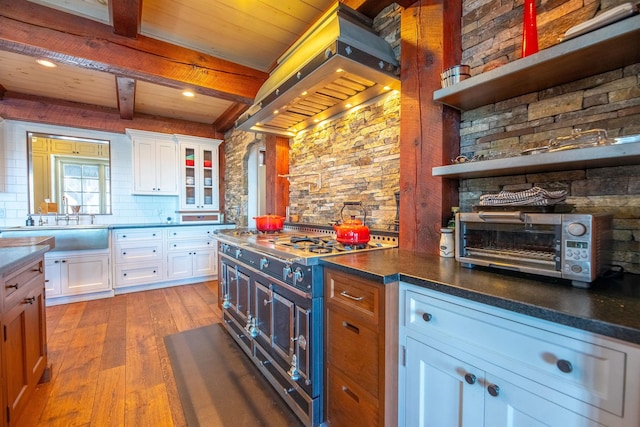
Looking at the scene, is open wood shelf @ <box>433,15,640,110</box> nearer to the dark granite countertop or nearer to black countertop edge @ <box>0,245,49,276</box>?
the dark granite countertop

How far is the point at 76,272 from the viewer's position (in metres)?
3.46

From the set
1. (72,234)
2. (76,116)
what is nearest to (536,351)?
(72,234)

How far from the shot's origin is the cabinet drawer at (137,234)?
12.3ft

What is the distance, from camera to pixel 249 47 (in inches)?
102

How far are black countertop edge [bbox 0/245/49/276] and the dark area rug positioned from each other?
1162mm

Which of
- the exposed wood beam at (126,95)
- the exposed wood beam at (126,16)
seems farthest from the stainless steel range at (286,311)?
the exposed wood beam at (126,95)

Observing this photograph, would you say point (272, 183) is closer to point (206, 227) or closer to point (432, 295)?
point (206, 227)

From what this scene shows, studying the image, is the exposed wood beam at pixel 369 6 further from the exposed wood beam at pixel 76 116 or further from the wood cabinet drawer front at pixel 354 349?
the exposed wood beam at pixel 76 116

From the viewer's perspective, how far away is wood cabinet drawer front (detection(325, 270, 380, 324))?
112cm

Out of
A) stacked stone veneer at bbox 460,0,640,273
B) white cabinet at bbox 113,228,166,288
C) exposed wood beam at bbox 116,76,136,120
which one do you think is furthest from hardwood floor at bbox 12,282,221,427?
exposed wood beam at bbox 116,76,136,120

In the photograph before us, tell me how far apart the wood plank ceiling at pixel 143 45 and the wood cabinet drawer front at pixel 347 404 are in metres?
2.29

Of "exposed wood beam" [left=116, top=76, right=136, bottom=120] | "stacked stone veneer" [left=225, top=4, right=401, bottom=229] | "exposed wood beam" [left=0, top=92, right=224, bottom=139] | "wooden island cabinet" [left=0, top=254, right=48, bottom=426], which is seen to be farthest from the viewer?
"exposed wood beam" [left=0, top=92, right=224, bottom=139]

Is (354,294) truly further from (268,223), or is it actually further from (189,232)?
(189,232)

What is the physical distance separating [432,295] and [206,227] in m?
4.06
